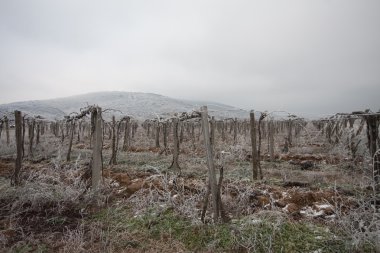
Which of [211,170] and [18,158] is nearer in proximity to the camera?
[211,170]

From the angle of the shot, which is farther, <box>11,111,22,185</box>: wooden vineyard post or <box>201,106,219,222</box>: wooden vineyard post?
<box>11,111,22,185</box>: wooden vineyard post

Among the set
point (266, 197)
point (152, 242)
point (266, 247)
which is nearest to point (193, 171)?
point (266, 197)

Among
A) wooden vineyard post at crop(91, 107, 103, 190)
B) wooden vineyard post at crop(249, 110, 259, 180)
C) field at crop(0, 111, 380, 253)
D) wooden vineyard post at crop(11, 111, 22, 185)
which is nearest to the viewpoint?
field at crop(0, 111, 380, 253)

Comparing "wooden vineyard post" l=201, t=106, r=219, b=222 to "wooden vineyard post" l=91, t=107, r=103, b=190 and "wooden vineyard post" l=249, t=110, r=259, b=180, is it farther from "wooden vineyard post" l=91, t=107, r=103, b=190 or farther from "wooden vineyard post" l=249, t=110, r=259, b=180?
"wooden vineyard post" l=249, t=110, r=259, b=180

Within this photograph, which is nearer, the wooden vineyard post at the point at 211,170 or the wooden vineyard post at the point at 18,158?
the wooden vineyard post at the point at 211,170

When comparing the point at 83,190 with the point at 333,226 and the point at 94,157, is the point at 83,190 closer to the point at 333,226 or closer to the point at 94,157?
the point at 94,157

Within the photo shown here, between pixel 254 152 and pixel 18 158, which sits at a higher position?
pixel 18 158

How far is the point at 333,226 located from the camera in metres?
4.89

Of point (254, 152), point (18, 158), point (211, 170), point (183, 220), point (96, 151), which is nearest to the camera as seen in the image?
point (211, 170)

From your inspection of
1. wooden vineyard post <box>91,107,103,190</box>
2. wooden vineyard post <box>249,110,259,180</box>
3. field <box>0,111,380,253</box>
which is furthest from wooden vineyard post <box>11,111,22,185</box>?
wooden vineyard post <box>249,110,259,180</box>

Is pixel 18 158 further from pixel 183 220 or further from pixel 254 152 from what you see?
pixel 254 152

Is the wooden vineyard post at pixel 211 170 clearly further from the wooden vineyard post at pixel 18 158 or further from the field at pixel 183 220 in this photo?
the wooden vineyard post at pixel 18 158

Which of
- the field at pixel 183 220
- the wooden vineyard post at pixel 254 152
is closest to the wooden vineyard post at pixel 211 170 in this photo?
the field at pixel 183 220

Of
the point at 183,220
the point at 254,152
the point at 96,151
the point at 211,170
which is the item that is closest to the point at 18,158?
the point at 96,151
